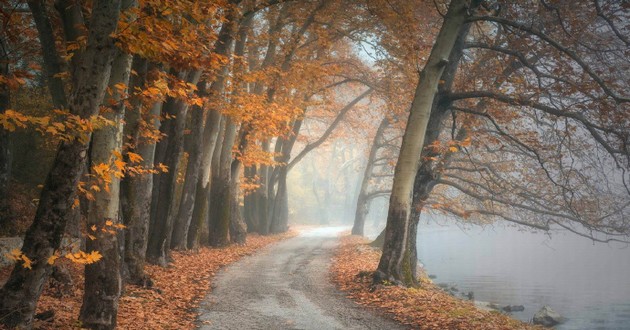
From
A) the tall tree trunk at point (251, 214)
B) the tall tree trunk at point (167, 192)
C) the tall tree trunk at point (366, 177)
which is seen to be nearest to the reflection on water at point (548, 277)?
the tall tree trunk at point (366, 177)

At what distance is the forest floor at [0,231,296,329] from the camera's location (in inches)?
284

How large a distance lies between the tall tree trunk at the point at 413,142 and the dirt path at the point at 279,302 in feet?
5.39

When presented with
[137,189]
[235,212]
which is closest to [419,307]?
[137,189]

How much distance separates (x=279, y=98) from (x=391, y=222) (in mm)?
10836

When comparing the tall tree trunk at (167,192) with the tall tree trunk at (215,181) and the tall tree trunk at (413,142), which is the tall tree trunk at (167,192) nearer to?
the tall tree trunk at (215,181)

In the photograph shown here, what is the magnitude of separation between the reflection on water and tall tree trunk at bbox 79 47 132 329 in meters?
13.6

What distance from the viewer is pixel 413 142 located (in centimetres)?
1098

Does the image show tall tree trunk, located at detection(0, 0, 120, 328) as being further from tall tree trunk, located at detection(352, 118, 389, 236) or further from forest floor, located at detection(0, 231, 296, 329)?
tall tree trunk, located at detection(352, 118, 389, 236)

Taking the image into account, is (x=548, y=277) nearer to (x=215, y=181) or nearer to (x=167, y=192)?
(x=215, y=181)

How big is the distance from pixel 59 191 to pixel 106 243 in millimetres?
1644

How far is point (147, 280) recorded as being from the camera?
381 inches

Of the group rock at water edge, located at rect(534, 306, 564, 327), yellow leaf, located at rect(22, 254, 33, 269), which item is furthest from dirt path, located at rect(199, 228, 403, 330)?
rock at water edge, located at rect(534, 306, 564, 327)

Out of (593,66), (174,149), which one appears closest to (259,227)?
(174,149)

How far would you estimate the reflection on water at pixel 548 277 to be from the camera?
A: 17.0 meters
